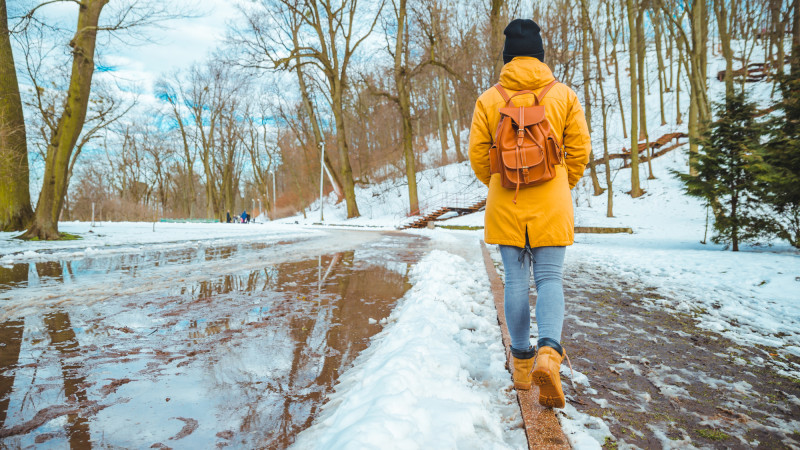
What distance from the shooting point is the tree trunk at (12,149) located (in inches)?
436

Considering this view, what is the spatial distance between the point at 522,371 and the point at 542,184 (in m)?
1.09

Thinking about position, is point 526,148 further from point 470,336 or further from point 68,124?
point 68,124

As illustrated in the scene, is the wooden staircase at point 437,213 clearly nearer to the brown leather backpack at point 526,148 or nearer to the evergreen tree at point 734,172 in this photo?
the evergreen tree at point 734,172

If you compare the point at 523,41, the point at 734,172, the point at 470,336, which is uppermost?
the point at 523,41

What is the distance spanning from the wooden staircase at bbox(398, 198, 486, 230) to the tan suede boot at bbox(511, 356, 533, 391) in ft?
60.9

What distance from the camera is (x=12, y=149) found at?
10812 mm

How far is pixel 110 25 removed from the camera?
34.9ft

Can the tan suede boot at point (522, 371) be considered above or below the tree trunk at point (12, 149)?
below

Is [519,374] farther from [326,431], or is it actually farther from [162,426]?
[162,426]

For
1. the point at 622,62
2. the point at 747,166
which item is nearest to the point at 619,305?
the point at 747,166

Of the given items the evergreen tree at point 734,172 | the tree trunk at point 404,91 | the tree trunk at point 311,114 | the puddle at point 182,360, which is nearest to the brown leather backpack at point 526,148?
the puddle at point 182,360

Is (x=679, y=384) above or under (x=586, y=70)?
under

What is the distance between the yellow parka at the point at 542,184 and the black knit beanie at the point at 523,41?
1.8 inches

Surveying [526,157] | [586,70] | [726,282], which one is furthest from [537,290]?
[586,70]
